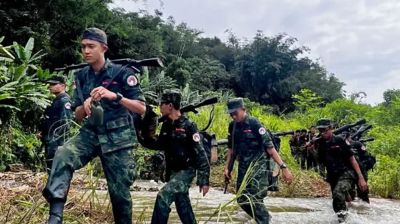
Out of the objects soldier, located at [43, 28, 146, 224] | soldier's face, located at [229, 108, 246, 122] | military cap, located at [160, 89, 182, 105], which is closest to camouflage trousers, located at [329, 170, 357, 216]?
soldier's face, located at [229, 108, 246, 122]

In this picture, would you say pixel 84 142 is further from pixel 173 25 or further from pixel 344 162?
pixel 173 25

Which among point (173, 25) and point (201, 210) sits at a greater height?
point (173, 25)

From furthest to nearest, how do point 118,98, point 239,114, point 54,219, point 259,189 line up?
point 239,114, point 259,189, point 118,98, point 54,219

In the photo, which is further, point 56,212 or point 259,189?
point 259,189

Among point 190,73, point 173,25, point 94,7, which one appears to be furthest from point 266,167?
point 173,25

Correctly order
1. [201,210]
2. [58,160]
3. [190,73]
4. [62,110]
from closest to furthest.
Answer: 1. [58,160]
2. [62,110]
3. [201,210]
4. [190,73]

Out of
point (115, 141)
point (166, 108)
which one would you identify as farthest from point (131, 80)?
point (166, 108)

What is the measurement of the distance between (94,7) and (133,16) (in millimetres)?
12373

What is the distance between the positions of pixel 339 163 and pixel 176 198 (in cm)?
357

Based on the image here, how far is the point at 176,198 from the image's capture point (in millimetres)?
5391

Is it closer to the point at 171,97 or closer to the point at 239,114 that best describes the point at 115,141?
the point at 171,97

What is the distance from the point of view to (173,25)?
135ft

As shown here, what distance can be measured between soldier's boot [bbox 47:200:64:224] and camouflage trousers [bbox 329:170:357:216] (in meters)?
4.93

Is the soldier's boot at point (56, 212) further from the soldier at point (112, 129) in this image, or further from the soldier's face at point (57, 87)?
the soldier's face at point (57, 87)
